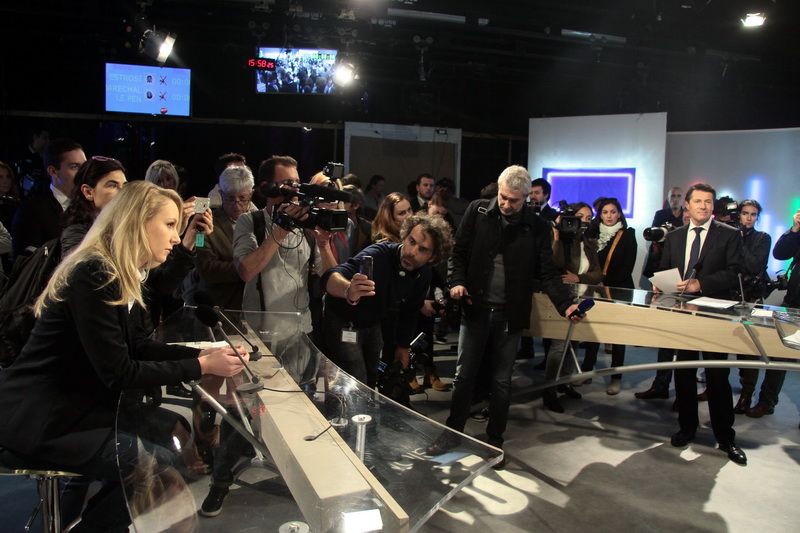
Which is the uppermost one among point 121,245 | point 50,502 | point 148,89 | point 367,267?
point 148,89

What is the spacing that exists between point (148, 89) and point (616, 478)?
7073mm

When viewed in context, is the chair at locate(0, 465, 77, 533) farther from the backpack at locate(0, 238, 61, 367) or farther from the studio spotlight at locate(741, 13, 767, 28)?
the studio spotlight at locate(741, 13, 767, 28)

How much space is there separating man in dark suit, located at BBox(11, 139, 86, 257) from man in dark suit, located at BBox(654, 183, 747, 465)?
367 centimetres

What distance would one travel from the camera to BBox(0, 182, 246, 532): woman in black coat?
1611 millimetres

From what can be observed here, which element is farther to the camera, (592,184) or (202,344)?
(592,184)

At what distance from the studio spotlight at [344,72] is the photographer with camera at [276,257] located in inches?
190

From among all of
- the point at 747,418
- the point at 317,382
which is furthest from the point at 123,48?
the point at 747,418

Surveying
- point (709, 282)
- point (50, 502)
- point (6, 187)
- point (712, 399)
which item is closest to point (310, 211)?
point (50, 502)

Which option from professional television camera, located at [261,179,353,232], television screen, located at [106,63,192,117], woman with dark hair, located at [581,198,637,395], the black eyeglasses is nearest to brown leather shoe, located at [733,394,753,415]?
woman with dark hair, located at [581,198,637,395]

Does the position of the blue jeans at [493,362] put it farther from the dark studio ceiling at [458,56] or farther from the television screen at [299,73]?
the television screen at [299,73]

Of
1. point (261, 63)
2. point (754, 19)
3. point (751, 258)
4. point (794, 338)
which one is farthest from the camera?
point (261, 63)

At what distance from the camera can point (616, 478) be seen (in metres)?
3.40

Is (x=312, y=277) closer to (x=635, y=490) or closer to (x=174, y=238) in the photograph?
(x=174, y=238)

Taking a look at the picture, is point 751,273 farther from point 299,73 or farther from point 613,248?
point 299,73
